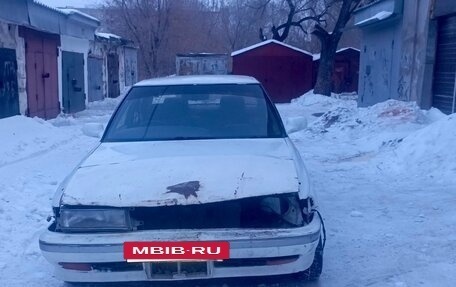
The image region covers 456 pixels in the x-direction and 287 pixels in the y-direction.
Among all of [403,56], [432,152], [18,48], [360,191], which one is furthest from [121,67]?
[360,191]

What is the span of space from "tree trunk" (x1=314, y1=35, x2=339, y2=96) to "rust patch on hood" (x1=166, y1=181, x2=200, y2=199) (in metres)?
22.7

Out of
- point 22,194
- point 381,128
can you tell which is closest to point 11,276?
point 22,194

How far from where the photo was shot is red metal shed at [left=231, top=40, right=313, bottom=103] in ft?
86.5

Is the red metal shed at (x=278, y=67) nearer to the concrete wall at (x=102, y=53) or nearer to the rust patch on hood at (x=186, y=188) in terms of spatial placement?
the concrete wall at (x=102, y=53)

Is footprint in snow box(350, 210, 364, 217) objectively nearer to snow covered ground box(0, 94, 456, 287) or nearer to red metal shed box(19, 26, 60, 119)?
snow covered ground box(0, 94, 456, 287)

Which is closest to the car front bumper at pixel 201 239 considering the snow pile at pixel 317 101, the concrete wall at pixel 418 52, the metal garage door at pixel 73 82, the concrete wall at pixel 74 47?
the concrete wall at pixel 418 52

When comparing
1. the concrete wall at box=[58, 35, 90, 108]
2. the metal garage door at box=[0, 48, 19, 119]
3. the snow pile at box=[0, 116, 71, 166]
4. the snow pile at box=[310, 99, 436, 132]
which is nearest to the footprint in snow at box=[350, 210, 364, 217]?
the snow pile at box=[310, 99, 436, 132]

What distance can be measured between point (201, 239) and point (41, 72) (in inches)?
539

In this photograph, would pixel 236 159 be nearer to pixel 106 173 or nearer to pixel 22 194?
pixel 106 173

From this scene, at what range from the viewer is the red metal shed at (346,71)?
30.4 meters

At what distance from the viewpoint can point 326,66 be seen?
2623 centimetres

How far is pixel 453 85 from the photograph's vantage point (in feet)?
38.3

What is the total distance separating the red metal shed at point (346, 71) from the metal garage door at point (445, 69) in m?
17.8

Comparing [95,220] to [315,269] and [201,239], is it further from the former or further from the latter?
[315,269]
